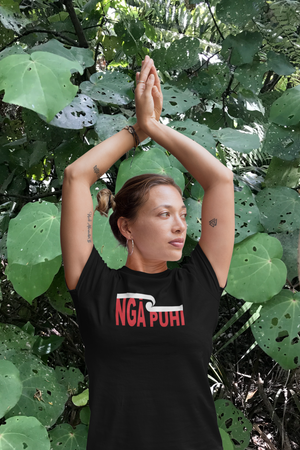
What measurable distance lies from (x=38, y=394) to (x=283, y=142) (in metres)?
0.84

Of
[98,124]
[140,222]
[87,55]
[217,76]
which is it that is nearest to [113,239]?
[140,222]

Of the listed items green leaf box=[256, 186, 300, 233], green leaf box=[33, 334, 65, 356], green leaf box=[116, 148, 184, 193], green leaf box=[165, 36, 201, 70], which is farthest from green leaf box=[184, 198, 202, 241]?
green leaf box=[33, 334, 65, 356]

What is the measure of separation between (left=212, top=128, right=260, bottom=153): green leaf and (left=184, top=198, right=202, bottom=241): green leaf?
5.7 inches

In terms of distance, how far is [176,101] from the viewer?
93 centimetres

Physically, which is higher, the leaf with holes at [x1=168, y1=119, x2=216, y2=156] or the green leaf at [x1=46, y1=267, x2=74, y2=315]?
the leaf with holes at [x1=168, y1=119, x2=216, y2=156]

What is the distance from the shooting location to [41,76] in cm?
69

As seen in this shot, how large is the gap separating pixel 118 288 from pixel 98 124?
1.28 ft

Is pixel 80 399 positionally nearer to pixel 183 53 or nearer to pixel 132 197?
pixel 132 197

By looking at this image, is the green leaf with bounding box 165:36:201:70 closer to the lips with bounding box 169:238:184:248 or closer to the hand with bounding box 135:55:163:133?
the hand with bounding box 135:55:163:133

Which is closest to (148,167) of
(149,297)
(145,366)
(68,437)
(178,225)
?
(178,225)

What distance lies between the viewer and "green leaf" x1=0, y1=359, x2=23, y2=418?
0.76 meters

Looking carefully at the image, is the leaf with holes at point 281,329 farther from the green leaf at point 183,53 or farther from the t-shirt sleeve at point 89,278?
the green leaf at point 183,53

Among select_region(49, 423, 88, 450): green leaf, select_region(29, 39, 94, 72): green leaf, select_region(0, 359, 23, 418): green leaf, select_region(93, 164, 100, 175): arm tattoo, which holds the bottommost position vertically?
select_region(49, 423, 88, 450): green leaf

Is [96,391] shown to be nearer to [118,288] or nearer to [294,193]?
[118,288]
